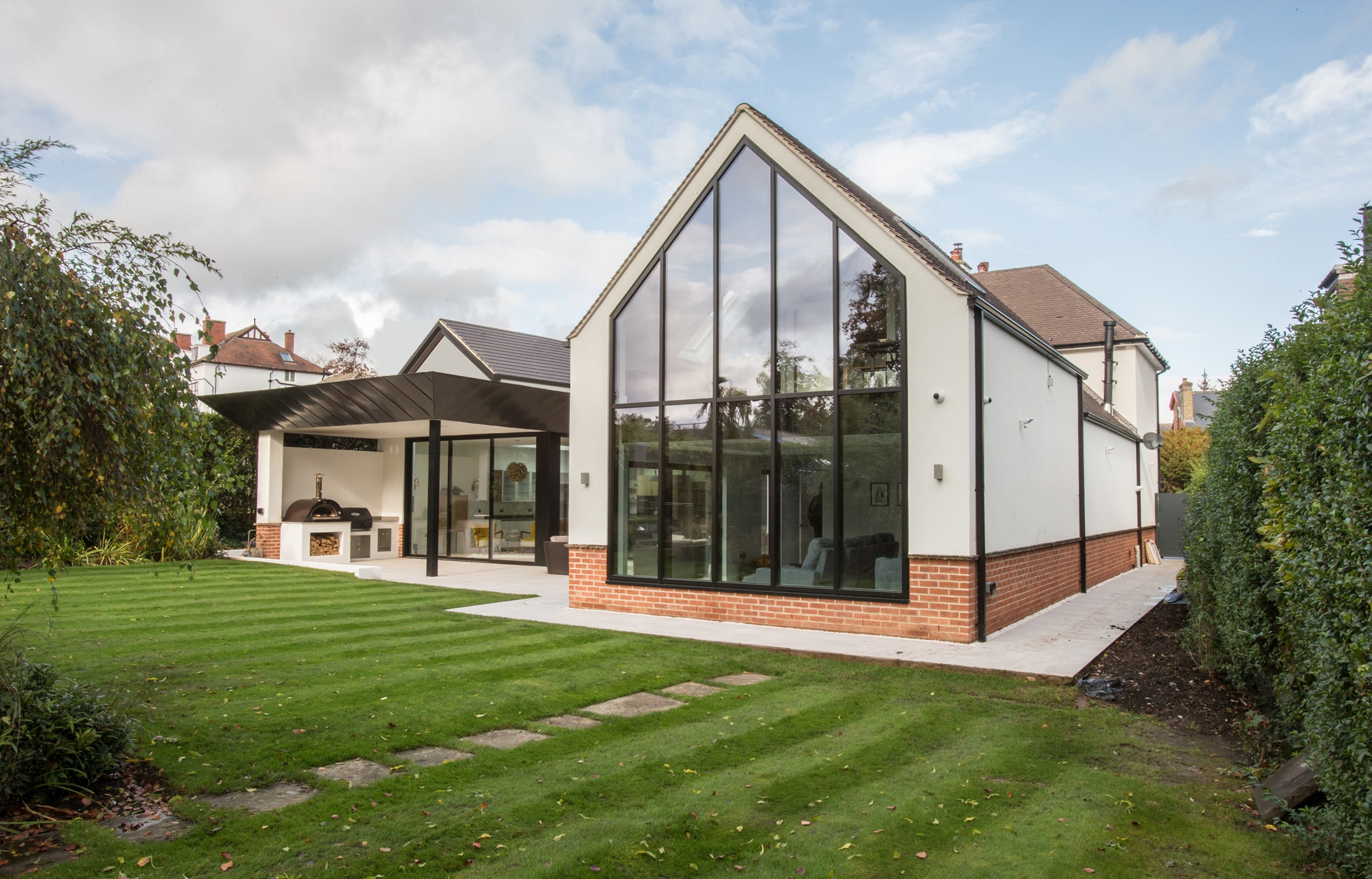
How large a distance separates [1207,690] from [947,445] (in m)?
3.41

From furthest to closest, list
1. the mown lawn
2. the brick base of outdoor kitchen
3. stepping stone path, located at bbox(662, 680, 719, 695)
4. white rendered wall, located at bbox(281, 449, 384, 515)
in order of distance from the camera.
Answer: white rendered wall, located at bbox(281, 449, 384, 515), the brick base of outdoor kitchen, stepping stone path, located at bbox(662, 680, 719, 695), the mown lawn

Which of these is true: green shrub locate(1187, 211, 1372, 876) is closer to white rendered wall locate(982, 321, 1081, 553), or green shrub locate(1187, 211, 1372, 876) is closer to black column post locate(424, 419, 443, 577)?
white rendered wall locate(982, 321, 1081, 553)

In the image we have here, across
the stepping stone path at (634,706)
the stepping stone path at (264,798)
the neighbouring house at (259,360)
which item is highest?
the neighbouring house at (259,360)

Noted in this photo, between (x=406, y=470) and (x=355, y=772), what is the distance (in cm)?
1716

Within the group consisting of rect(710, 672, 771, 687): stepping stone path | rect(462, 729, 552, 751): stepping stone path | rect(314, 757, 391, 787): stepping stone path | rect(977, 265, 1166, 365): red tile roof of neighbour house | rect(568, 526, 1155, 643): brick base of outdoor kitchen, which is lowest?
rect(710, 672, 771, 687): stepping stone path

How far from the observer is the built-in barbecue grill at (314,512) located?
19.4 meters

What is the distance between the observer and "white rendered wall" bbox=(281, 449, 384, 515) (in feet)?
66.6

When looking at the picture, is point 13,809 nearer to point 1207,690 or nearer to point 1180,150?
point 1207,690

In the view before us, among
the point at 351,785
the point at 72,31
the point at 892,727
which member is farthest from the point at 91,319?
the point at 892,727

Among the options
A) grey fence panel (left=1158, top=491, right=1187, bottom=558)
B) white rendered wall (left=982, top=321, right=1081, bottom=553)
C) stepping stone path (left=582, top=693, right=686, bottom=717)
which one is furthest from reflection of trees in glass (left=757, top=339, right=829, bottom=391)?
grey fence panel (left=1158, top=491, right=1187, bottom=558)

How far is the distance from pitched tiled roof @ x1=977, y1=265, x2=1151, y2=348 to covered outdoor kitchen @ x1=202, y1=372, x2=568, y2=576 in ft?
47.2

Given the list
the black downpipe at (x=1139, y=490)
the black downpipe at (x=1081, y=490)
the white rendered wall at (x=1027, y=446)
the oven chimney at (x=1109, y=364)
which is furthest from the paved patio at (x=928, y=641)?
the oven chimney at (x=1109, y=364)

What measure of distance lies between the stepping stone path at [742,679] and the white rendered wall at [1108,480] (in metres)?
9.81

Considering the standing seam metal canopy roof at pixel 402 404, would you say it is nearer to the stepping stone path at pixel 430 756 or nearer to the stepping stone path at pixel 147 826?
the stepping stone path at pixel 430 756
